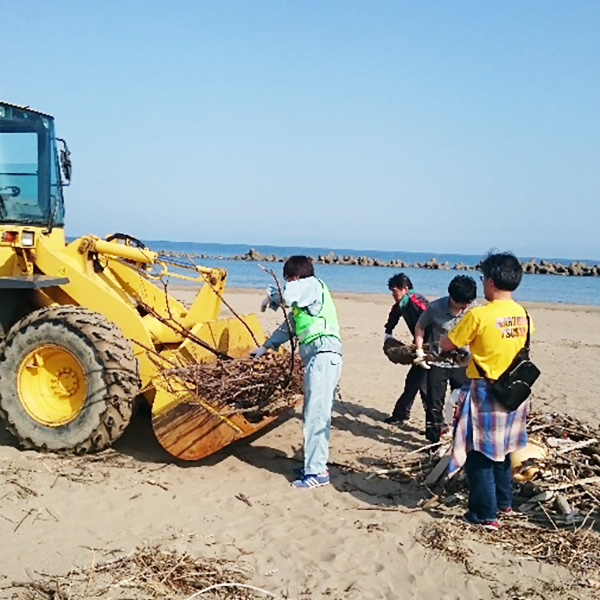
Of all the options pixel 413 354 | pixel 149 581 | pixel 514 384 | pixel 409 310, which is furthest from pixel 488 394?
pixel 409 310

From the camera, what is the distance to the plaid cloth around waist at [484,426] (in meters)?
4.48

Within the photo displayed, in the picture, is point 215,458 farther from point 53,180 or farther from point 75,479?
point 53,180

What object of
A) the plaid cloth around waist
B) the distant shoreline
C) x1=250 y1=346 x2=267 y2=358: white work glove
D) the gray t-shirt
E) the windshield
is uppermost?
the windshield

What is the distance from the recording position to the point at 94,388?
17.9ft

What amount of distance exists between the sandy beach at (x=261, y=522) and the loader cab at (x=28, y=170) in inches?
84.0

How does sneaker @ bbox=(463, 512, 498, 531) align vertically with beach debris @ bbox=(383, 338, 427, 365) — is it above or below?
below

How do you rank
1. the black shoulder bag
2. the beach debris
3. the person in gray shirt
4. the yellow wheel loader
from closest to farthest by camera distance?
1. the black shoulder bag
2. the yellow wheel loader
3. the person in gray shirt
4. the beach debris

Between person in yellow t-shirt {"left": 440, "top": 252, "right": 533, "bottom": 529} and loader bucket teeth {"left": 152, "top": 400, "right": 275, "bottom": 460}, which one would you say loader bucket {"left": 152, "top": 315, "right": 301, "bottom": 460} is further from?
person in yellow t-shirt {"left": 440, "top": 252, "right": 533, "bottom": 529}

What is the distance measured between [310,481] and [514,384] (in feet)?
6.09

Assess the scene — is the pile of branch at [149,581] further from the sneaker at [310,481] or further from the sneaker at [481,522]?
the sneaker at [481,522]

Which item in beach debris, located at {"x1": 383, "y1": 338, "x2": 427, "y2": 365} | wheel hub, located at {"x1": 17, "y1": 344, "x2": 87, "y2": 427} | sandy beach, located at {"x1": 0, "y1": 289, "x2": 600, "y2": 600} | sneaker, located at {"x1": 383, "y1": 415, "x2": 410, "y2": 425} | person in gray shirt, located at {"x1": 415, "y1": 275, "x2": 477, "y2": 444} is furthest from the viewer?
sneaker, located at {"x1": 383, "y1": 415, "x2": 410, "y2": 425}

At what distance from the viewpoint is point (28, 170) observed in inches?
261

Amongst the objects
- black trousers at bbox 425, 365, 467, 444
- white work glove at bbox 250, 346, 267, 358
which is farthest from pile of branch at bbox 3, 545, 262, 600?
black trousers at bbox 425, 365, 467, 444

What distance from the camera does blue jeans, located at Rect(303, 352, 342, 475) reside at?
5316 mm
